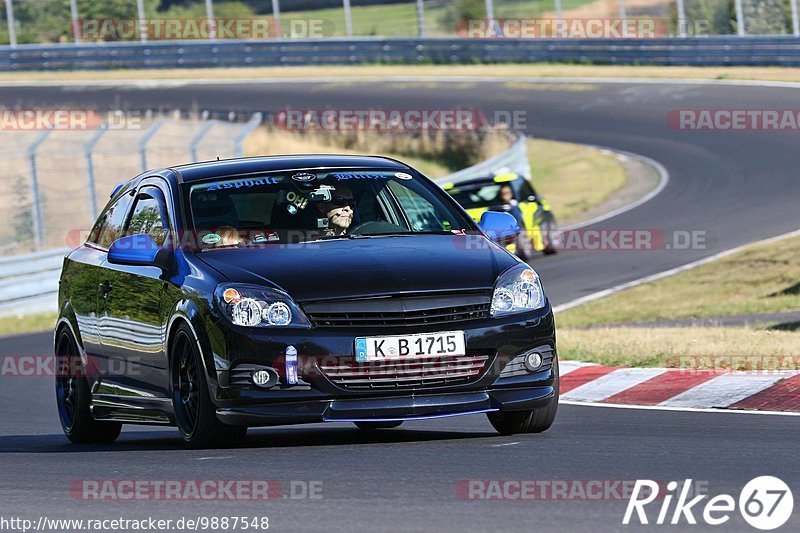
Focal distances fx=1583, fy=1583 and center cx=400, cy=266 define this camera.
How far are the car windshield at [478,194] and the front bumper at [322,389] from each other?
15117 mm

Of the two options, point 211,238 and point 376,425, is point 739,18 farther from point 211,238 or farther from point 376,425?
point 211,238

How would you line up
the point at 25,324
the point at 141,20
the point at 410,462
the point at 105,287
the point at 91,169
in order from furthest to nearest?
the point at 141,20, the point at 91,169, the point at 25,324, the point at 105,287, the point at 410,462

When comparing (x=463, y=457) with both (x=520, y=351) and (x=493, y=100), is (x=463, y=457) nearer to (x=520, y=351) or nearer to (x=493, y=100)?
(x=520, y=351)

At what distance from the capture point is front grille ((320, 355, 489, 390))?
7.51 meters

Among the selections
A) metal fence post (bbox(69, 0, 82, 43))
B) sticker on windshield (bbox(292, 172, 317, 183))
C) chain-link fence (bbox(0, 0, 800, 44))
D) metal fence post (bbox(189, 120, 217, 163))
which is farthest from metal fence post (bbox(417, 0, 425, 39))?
sticker on windshield (bbox(292, 172, 317, 183))

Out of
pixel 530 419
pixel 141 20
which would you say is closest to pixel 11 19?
pixel 141 20

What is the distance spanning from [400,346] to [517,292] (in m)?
0.75

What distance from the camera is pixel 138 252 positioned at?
8539 mm

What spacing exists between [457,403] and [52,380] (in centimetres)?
787

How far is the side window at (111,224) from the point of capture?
9.65 metres

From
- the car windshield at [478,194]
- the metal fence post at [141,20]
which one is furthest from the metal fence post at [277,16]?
the car windshield at [478,194]

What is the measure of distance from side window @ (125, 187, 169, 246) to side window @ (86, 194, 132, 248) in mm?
184

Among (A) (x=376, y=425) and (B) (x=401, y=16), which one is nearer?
(A) (x=376, y=425)

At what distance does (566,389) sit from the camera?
36.1 ft
